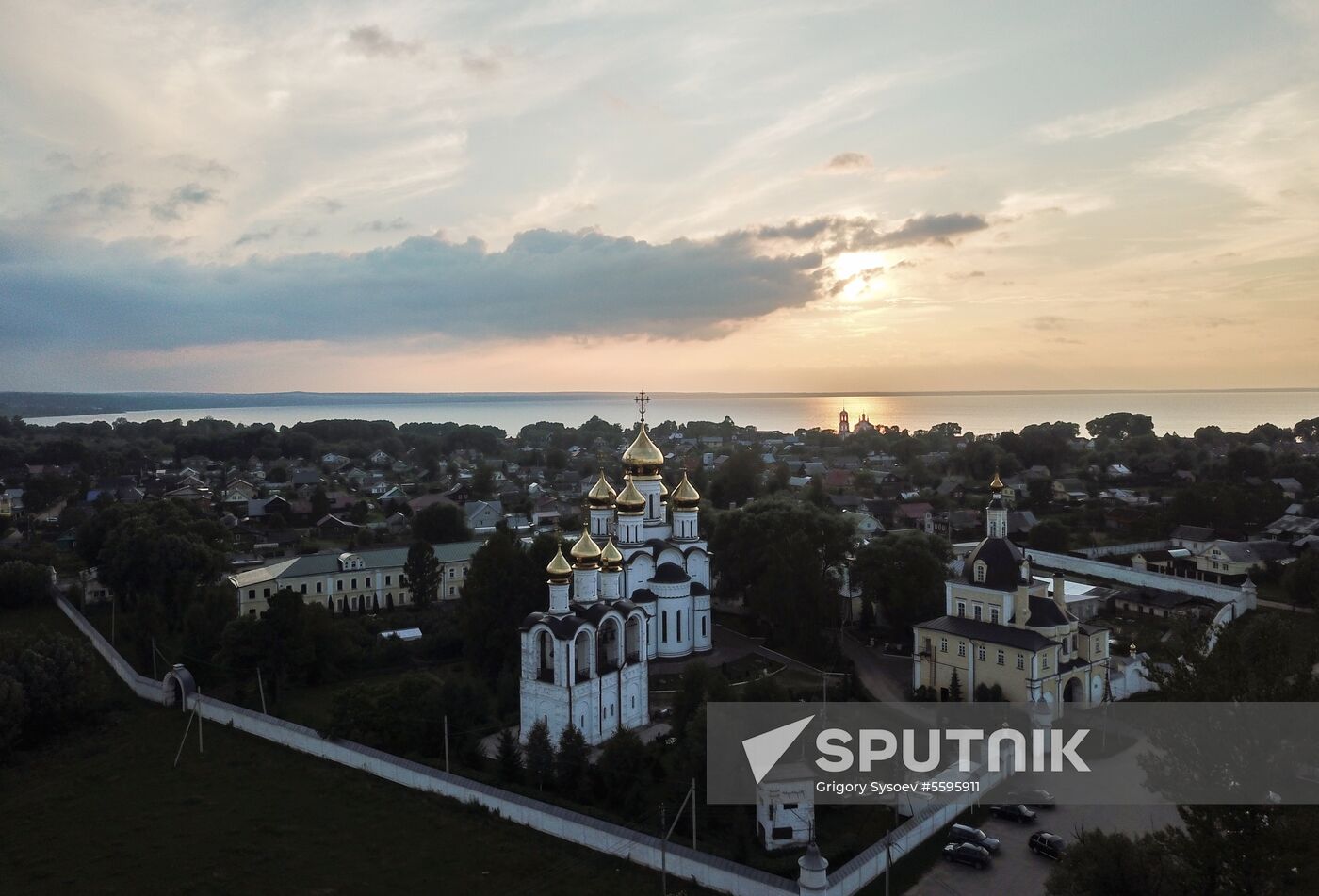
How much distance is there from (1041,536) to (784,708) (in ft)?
93.7

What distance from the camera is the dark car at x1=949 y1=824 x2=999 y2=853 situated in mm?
14664

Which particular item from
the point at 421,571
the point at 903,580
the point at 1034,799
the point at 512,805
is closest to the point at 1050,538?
the point at 903,580

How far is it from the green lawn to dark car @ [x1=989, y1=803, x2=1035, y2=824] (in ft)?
20.2

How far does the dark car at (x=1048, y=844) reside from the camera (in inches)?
564

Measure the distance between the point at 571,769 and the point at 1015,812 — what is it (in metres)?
8.15

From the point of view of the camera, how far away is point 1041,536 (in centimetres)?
4106

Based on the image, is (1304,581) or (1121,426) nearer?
(1304,581)

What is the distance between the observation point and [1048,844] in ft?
47.3

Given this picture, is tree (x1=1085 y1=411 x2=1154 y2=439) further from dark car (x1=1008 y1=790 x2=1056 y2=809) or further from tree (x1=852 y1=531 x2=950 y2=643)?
dark car (x1=1008 y1=790 x2=1056 y2=809)

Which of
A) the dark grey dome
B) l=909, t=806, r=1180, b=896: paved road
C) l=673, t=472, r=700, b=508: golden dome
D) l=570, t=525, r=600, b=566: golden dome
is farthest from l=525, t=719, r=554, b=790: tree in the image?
the dark grey dome

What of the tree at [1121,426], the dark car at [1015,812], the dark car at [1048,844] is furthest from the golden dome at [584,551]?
the tree at [1121,426]

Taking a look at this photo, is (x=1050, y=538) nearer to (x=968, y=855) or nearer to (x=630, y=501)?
(x=630, y=501)

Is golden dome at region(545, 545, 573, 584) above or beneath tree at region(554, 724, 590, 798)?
above

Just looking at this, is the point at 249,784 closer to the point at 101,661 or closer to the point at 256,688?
the point at 256,688
